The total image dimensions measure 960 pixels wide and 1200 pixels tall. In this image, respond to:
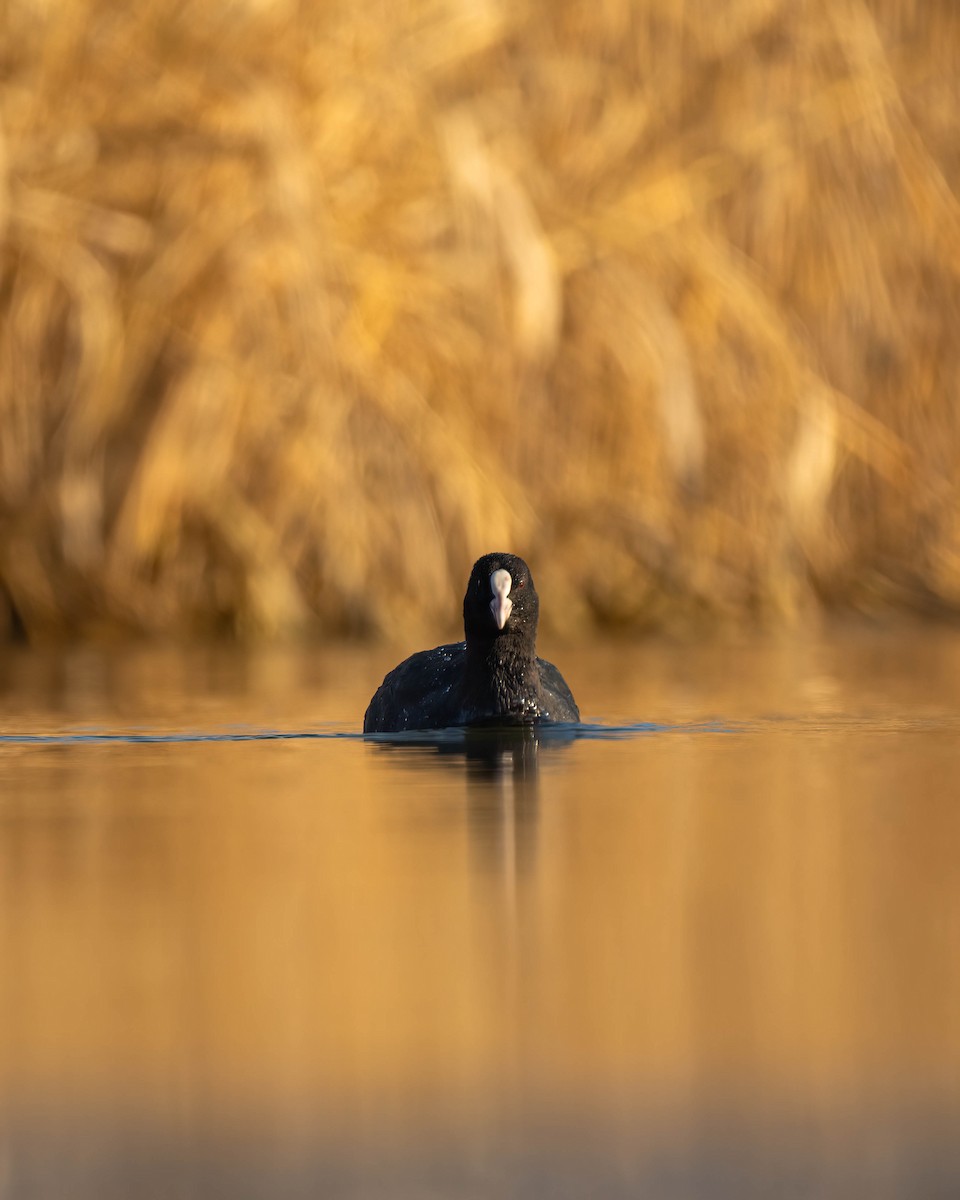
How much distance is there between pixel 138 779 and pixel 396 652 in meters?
3.96

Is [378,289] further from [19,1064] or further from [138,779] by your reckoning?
[19,1064]

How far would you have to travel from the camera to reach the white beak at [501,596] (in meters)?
6.18

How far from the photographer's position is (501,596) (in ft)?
20.6

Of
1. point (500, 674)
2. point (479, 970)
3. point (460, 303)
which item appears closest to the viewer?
point (479, 970)

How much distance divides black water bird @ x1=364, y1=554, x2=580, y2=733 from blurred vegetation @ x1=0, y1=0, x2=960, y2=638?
8.91 ft

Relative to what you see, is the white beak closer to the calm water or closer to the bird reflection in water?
the bird reflection in water

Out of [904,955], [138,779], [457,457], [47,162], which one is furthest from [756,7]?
[904,955]

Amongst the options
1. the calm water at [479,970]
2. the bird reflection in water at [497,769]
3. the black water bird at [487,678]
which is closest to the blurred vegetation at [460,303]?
the black water bird at [487,678]

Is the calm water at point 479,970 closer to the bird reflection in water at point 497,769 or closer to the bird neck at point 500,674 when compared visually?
the bird reflection in water at point 497,769

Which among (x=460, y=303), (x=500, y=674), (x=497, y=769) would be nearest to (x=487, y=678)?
(x=500, y=674)

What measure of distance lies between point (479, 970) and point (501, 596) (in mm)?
3404

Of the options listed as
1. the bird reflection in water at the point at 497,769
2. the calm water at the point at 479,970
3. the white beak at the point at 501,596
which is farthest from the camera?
the white beak at the point at 501,596

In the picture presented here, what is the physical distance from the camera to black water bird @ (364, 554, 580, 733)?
6195 millimetres

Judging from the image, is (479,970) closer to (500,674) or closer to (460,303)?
(500,674)
